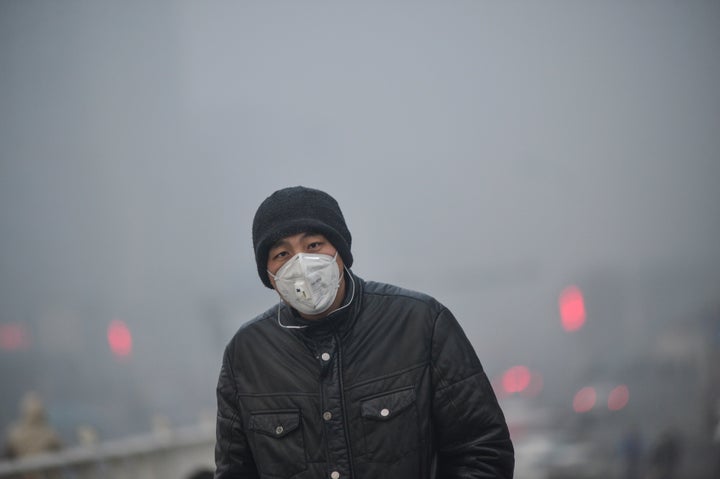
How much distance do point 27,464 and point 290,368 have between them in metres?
5.05

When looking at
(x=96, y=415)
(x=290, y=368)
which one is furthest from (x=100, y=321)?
(x=290, y=368)

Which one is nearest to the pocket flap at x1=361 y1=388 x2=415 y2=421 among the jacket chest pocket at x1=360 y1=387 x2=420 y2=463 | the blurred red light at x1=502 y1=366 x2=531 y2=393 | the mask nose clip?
the jacket chest pocket at x1=360 y1=387 x2=420 y2=463

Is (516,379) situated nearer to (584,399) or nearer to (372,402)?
(584,399)

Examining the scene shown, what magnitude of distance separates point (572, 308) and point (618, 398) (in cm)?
429

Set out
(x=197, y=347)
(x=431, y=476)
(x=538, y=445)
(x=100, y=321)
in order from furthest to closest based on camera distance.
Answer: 1. (x=100, y=321)
2. (x=197, y=347)
3. (x=538, y=445)
4. (x=431, y=476)

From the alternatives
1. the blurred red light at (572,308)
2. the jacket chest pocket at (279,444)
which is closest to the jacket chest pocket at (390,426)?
the jacket chest pocket at (279,444)

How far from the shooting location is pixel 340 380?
2031mm

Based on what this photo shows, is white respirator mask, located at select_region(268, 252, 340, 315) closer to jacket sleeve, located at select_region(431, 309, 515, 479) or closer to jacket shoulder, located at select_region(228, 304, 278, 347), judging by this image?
jacket shoulder, located at select_region(228, 304, 278, 347)

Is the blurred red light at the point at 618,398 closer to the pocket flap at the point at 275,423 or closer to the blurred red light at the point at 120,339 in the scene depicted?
the pocket flap at the point at 275,423

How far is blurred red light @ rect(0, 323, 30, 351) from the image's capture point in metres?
A: 21.0

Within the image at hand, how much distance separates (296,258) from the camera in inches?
82.3

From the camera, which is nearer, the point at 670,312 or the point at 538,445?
the point at 538,445

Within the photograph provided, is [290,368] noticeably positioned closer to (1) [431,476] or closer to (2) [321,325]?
(2) [321,325]

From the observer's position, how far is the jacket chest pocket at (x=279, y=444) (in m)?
2.03
